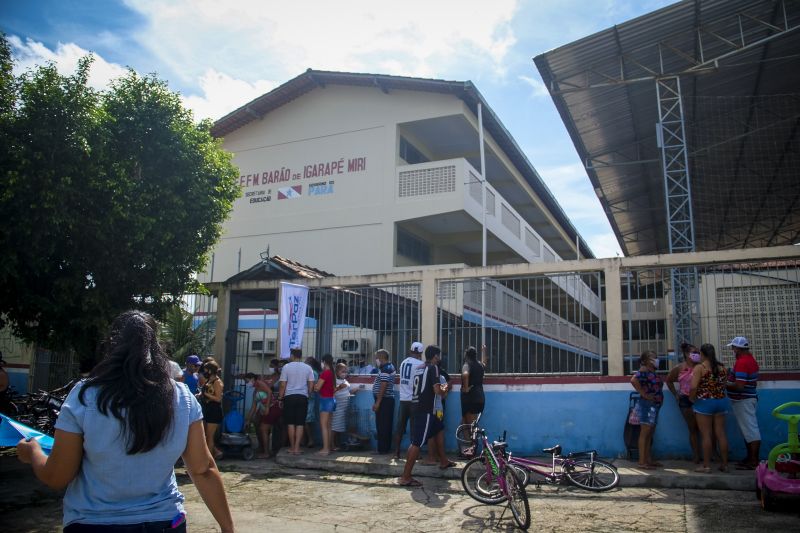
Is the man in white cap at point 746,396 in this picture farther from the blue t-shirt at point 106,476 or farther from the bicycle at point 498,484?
the blue t-shirt at point 106,476

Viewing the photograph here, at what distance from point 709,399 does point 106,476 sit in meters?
7.87

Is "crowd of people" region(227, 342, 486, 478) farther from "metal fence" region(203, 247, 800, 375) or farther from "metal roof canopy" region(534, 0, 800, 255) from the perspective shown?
"metal roof canopy" region(534, 0, 800, 255)

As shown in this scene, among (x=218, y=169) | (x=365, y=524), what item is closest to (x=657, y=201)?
(x=218, y=169)

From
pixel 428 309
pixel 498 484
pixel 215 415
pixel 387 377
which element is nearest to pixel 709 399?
pixel 498 484

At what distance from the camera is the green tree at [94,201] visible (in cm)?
935

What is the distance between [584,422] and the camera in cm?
983

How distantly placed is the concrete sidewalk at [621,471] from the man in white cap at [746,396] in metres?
0.28

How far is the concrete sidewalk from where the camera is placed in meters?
7.98

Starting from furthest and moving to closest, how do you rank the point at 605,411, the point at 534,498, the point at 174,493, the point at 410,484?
the point at 605,411 < the point at 410,484 < the point at 534,498 < the point at 174,493

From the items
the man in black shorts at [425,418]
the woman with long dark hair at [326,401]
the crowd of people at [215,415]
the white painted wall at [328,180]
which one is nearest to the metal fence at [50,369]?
the white painted wall at [328,180]

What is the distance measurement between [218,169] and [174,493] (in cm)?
963

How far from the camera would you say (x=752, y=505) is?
6.96 metres

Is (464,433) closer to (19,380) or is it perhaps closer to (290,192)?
(290,192)

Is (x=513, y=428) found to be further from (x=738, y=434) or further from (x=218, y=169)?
(x=218, y=169)
